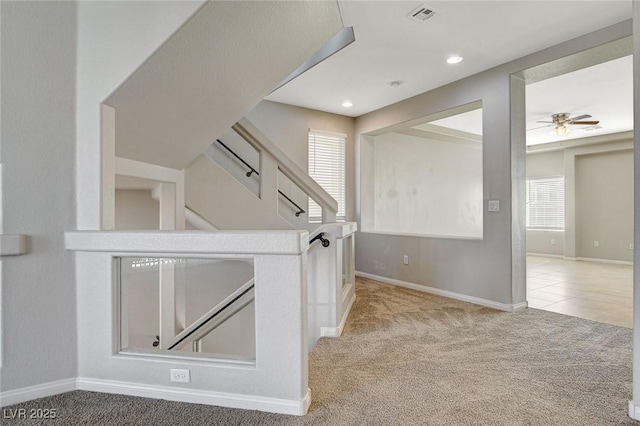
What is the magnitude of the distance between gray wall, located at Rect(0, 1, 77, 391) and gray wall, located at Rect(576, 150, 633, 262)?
909 cm

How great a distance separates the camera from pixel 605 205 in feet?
24.2

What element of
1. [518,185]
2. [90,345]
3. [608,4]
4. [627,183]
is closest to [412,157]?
[518,185]

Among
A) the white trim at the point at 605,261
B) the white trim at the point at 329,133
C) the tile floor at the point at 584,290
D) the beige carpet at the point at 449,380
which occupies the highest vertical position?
the white trim at the point at 329,133

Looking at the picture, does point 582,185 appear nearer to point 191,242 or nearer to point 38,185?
point 191,242

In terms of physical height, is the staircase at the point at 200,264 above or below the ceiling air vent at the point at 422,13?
below

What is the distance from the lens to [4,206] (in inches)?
74.8

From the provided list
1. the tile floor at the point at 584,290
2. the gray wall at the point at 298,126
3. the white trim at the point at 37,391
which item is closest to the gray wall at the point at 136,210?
the gray wall at the point at 298,126

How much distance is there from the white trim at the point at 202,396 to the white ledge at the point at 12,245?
82 centimetres

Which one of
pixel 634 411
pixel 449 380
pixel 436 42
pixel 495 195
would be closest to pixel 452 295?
pixel 495 195

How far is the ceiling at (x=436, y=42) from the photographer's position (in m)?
2.69

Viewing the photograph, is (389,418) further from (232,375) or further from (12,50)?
(12,50)

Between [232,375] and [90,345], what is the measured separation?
0.91 m

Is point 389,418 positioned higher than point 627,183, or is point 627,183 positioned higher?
point 627,183

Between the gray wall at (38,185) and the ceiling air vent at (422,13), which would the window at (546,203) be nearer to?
the ceiling air vent at (422,13)
